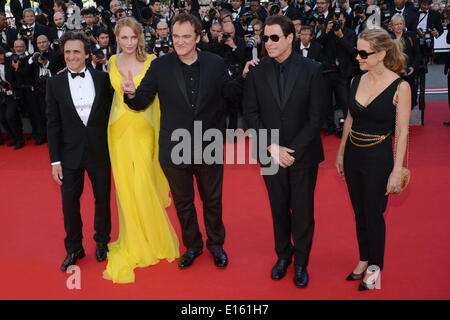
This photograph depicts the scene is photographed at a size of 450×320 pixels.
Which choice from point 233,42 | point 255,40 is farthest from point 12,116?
point 255,40

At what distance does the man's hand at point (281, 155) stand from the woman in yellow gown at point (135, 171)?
911mm

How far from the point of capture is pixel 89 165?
3.63 m

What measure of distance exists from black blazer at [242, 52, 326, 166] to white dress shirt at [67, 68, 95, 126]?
1044mm

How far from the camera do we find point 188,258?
3.69m

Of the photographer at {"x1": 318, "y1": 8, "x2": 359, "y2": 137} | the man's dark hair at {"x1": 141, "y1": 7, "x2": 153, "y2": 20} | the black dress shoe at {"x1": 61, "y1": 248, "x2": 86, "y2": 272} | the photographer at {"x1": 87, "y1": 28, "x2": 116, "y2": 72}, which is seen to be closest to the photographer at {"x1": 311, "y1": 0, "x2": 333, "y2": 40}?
the photographer at {"x1": 318, "y1": 8, "x2": 359, "y2": 137}

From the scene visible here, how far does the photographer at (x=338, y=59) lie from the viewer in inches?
267

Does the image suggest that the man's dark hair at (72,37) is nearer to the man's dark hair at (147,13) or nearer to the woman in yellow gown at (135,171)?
the woman in yellow gown at (135,171)

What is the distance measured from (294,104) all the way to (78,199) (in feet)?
5.30

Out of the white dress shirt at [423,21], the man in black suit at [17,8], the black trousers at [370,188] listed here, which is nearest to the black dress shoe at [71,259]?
the black trousers at [370,188]

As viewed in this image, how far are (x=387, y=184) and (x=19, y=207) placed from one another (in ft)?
10.9

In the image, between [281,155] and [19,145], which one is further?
[19,145]

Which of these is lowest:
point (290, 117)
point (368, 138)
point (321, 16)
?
point (368, 138)

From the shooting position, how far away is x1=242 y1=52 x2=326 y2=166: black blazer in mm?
3092

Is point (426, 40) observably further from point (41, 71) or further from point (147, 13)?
point (41, 71)
